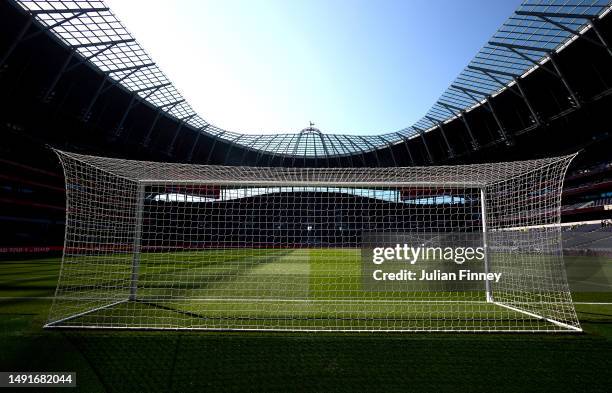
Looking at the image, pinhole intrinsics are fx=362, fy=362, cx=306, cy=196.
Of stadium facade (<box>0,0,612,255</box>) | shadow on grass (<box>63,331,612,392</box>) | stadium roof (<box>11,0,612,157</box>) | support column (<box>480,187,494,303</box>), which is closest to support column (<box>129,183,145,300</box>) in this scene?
shadow on grass (<box>63,331,612,392</box>)

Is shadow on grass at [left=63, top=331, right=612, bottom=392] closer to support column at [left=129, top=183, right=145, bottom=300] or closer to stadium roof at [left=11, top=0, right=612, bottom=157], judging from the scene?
support column at [left=129, top=183, right=145, bottom=300]

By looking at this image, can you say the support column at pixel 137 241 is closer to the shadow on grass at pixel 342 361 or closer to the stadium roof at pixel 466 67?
the shadow on grass at pixel 342 361

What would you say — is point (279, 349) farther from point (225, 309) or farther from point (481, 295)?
point (481, 295)

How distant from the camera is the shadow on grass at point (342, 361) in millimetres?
3430

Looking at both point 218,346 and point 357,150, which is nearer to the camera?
point 218,346

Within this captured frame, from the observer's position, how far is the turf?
3.44m

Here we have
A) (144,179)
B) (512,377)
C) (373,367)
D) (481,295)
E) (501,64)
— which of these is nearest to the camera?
(512,377)

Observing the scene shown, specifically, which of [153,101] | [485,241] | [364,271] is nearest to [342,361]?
[485,241]

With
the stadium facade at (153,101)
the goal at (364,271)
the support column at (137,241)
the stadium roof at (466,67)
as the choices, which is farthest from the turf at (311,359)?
the stadium roof at (466,67)

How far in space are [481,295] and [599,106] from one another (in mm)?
33366

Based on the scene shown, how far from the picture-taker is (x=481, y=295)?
336 inches

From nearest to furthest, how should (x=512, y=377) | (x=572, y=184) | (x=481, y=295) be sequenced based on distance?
(x=512, y=377), (x=481, y=295), (x=572, y=184)

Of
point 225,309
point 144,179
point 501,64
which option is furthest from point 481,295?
point 501,64

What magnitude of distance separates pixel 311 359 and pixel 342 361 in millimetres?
346
